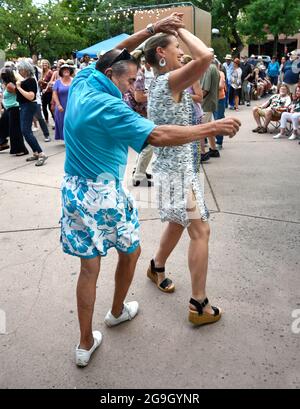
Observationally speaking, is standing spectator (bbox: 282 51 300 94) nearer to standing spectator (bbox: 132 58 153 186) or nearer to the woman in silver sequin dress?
standing spectator (bbox: 132 58 153 186)

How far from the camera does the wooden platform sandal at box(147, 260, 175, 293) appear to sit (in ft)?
10.1

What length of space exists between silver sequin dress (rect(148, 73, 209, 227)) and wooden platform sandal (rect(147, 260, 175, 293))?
0.61 m

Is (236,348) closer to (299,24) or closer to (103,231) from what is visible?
(103,231)

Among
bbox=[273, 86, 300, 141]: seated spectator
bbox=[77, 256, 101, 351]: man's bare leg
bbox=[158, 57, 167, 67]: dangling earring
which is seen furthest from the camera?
bbox=[273, 86, 300, 141]: seated spectator

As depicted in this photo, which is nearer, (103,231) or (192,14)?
(103,231)

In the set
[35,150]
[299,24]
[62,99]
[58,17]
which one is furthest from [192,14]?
[58,17]

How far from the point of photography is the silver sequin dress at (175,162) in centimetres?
250

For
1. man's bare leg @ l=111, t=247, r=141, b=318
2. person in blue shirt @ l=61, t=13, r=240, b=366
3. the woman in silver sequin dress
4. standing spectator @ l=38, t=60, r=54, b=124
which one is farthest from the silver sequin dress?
standing spectator @ l=38, t=60, r=54, b=124

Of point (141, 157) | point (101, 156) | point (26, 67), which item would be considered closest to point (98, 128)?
point (101, 156)

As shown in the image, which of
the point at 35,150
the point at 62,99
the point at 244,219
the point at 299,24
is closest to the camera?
the point at 244,219

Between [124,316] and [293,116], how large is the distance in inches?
286

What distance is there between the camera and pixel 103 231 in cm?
222

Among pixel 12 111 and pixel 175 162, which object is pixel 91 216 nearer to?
pixel 175 162

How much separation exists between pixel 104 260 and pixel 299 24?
96.2 feet
